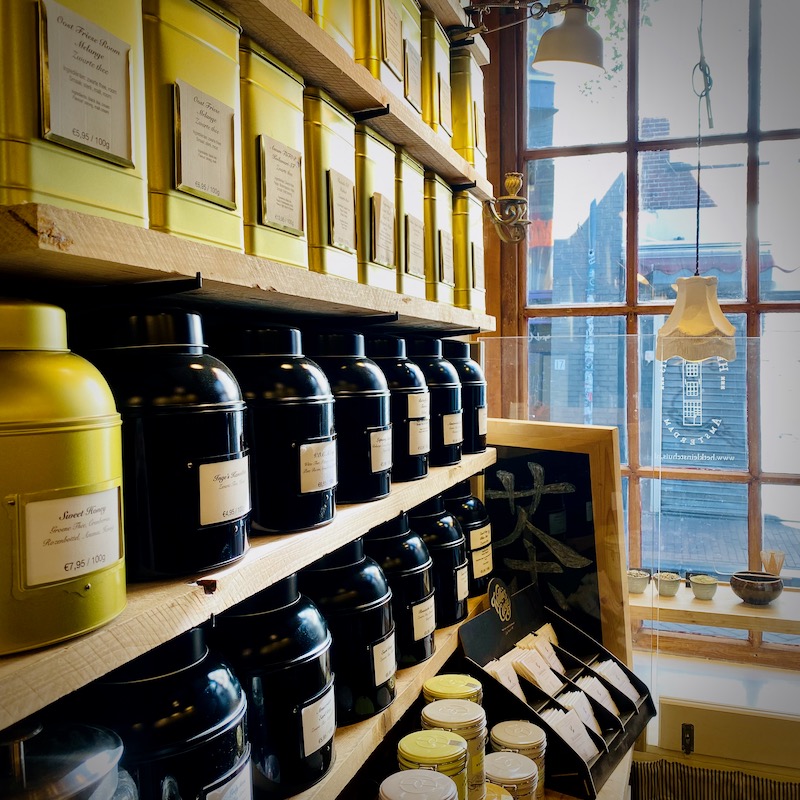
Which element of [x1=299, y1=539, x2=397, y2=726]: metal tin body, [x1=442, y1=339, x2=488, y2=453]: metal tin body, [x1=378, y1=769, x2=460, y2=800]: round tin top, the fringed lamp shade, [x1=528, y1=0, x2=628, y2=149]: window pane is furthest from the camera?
[x1=528, y1=0, x2=628, y2=149]: window pane

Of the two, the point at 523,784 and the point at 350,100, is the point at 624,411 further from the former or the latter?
the point at 350,100

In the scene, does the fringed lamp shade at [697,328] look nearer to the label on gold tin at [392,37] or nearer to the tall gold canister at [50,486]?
the label on gold tin at [392,37]

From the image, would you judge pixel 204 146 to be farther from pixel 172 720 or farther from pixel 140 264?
pixel 172 720

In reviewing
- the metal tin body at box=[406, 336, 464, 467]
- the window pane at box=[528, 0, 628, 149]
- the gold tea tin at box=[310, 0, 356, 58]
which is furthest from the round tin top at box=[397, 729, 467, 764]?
the window pane at box=[528, 0, 628, 149]

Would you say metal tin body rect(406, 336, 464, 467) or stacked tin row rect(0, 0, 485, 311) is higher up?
stacked tin row rect(0, 0, 485, 311)

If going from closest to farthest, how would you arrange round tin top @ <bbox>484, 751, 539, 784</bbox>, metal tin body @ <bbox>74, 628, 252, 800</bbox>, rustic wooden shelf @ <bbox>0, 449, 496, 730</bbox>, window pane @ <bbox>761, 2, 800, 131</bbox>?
rustic wooden shelf @ <bbox>0, 449, 496, 730</bbox>, metal tin body @ <bbox>74, 628, 252, 800</bbox>, round tin top @ <bbox>484, 751, 539, 784</bbox>, window pane @ <bbox>761, 2, 800, 131</bbox>

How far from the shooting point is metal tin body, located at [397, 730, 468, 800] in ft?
3.48

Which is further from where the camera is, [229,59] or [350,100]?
[350,100]

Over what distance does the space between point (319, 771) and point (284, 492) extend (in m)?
0.35

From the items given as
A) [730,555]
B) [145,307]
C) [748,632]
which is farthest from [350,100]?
[748,632]

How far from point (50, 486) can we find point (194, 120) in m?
0.39

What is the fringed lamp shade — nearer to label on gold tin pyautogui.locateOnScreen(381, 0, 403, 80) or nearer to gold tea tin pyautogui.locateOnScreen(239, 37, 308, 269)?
label on gold tin pyautogui.locateOnScreen(381, 0, 403, 80)

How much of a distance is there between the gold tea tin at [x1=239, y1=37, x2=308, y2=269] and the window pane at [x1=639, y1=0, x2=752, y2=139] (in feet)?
7.46

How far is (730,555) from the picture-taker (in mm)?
2406
